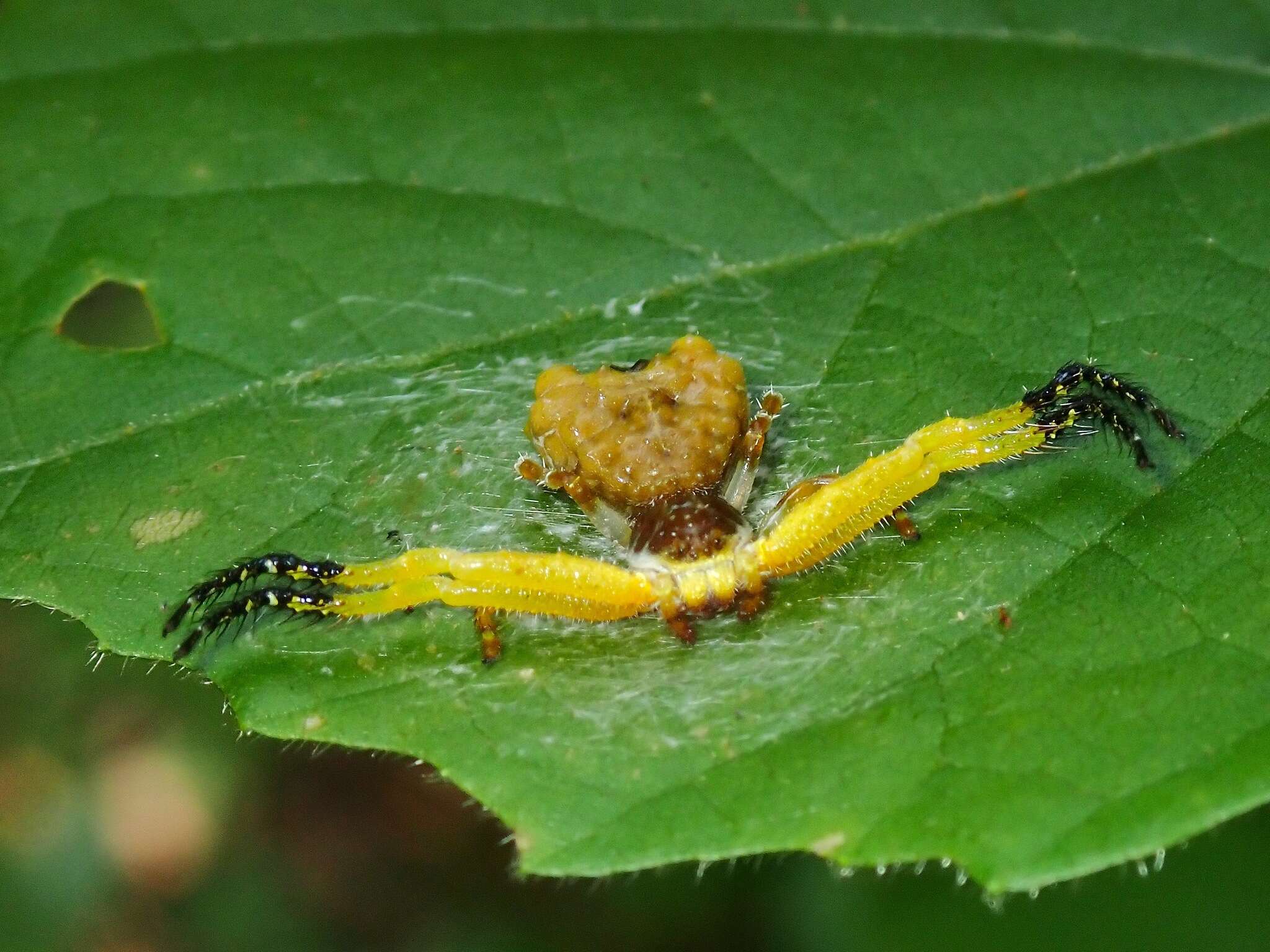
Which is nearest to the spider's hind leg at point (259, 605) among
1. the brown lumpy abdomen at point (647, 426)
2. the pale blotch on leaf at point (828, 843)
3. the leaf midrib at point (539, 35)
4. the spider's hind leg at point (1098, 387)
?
the brown lumpy abdomen at point (647, 426)

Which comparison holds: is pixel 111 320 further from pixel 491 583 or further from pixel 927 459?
pixel 927 459

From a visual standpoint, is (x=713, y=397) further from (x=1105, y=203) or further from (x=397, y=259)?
(x=1105, y=203)

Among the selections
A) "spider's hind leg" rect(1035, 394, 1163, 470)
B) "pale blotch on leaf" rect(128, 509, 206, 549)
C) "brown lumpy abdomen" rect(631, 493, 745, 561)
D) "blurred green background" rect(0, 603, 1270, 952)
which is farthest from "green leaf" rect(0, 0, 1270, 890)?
"blurred green background" rect(0, 603, 1270, 952)

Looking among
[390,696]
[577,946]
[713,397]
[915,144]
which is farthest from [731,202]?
[577,946]

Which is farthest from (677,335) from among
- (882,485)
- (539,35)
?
(539,35)

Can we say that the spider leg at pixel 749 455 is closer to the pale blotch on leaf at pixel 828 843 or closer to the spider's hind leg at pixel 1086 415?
the spider's hind leg at pixel 1086 415
